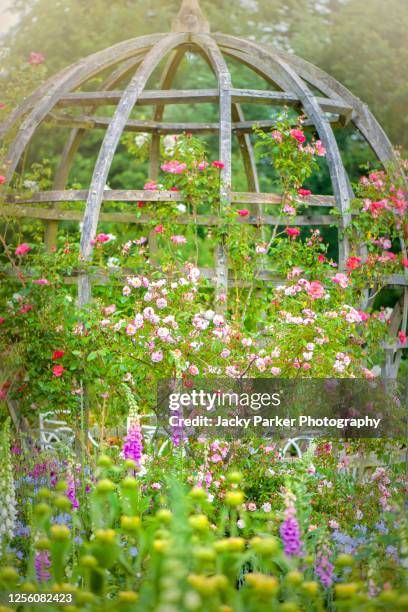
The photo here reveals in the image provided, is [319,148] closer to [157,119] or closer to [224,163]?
[224,163]

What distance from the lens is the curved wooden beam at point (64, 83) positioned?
16.5ft

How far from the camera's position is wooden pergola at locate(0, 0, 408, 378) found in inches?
185

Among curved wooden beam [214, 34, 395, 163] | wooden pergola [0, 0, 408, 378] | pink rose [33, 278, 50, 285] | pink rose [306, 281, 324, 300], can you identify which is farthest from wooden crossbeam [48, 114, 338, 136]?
pink rose [306, 281, 324, 300]

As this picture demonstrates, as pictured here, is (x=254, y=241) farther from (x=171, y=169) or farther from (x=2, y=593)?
(x=2, y=593)

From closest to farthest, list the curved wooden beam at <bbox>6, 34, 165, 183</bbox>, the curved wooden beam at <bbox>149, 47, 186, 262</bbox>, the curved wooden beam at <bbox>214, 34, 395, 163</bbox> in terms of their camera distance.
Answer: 1. the curved wooden beam at <bbox>6, 34, 165, 183</bbox>
2. the curved wooden beam at <bbox>214, 34, 395, 163</bbox>
3. the curved wooden beam at <bbox>149, 47, 186, 262</bbox>

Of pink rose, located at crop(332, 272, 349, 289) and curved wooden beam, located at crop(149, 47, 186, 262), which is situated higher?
curved wooden beam, located at crop(149, 47, 186, 262)

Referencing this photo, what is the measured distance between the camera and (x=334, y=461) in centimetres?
383

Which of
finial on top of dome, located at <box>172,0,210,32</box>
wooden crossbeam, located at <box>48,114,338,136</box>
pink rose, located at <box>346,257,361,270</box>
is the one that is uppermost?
finial on top of dome, located at <box>172,0,210,32</box>

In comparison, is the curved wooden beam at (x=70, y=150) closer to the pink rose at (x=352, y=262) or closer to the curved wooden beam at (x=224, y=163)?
the curved wooden beam at (x=224, y=163)

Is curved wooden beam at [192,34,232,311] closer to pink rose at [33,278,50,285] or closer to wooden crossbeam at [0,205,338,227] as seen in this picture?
wooden crossbeam at [0,205,338,227]

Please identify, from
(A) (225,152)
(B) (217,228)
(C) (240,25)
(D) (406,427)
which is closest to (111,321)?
(B) (217,228)

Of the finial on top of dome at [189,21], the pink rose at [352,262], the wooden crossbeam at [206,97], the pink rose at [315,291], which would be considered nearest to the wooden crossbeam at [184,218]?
the pink rose at [352,262]

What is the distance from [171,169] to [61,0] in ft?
21.3

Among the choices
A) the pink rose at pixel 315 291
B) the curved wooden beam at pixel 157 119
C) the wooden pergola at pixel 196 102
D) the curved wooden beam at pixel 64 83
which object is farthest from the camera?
the curved wooden beam at pixel 157 119
